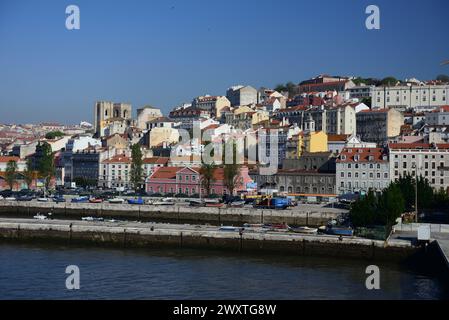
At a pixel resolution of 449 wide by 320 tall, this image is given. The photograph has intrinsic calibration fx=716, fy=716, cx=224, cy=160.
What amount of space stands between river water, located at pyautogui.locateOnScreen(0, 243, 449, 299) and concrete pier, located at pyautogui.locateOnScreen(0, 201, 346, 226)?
963cm

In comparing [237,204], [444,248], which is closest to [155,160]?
[237,204]

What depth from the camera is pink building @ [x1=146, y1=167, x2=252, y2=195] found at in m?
41.4

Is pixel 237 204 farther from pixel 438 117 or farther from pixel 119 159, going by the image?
pixel 438 117

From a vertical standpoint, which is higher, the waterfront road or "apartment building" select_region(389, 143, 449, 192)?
"apartment building" select_region(389, 143, 449, 192)

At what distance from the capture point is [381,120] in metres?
51.4

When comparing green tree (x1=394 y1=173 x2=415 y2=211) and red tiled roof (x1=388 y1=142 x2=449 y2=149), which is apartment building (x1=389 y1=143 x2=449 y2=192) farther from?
green tree (x1=394 y1=173 x2=415 y2=211)

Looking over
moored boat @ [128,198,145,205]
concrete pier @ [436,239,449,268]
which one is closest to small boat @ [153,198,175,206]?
moored boat @ [128,198,145,205]

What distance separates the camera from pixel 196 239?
23.8 m

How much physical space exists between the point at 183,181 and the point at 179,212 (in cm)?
798

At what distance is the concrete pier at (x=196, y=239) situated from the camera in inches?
845

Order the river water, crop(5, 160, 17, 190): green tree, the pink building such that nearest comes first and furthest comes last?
the river water → the pink building → crop(5, 160, 17, 190): green tree

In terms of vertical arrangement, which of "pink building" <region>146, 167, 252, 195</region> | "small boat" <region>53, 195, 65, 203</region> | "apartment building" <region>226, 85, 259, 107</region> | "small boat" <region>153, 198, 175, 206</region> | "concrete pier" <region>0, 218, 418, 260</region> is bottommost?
"concrete pier" <region>0, 218, 418, 260</region>
